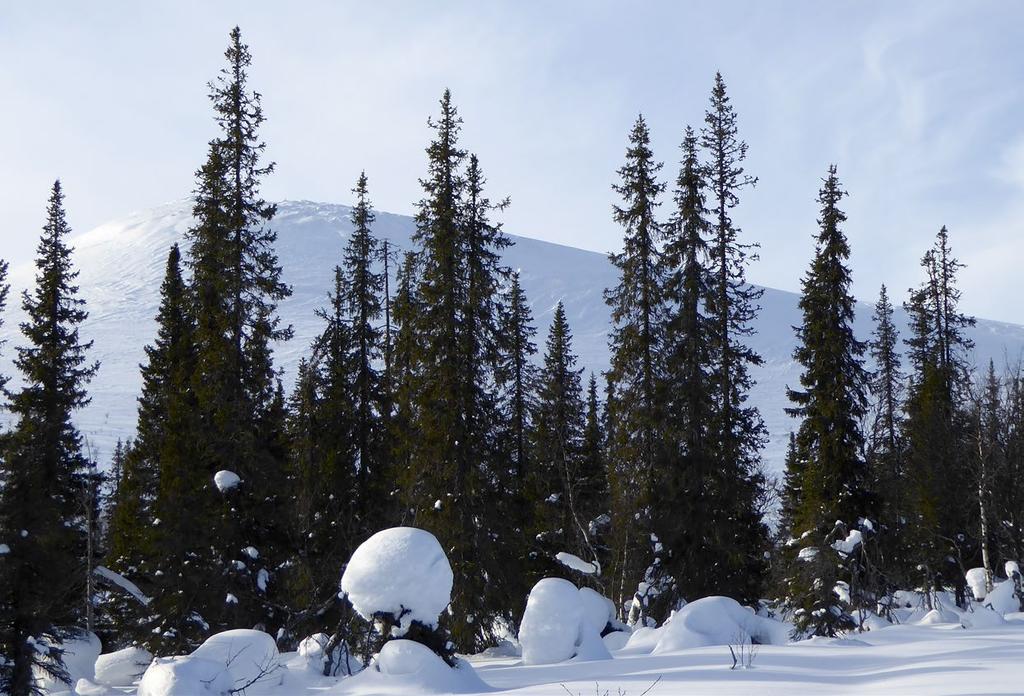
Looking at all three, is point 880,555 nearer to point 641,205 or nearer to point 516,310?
point 641,205

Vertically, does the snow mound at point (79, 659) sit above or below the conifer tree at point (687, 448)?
below

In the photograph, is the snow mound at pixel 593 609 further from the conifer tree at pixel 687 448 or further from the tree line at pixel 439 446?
the conifer tree at pixel 687 448

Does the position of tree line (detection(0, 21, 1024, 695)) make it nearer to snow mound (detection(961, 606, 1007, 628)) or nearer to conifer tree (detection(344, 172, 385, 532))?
conifer tree (detection(344, 172, 385, 532))

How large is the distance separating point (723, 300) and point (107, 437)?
9958cm

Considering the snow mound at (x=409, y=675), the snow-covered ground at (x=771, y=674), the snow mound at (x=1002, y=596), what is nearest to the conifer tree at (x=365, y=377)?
the snow-covered ground at (x=771, y=674)

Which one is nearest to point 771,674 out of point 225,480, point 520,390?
point 225,480

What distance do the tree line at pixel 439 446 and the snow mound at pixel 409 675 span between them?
801cm

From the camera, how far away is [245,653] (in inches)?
537

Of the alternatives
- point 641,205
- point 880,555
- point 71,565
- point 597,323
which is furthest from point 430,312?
point 597,323

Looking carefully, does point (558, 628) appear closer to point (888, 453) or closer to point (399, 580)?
point (399, 580)

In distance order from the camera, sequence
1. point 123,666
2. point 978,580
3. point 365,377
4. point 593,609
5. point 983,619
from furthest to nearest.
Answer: point 365,377 → point 978,580 → point 123,666 → point 983,619 → point 593,609

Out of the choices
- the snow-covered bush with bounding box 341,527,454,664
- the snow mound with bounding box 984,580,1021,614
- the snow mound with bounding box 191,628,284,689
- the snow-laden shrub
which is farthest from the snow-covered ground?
the snow mound with bounding box 984,580,1021,614

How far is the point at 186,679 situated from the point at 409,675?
3.28 metres

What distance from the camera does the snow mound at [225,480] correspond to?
23016mm
